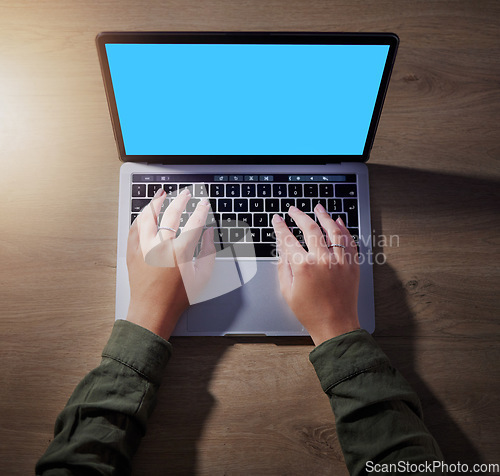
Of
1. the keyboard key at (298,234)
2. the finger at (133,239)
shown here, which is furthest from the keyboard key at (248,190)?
the finger at (133,239)

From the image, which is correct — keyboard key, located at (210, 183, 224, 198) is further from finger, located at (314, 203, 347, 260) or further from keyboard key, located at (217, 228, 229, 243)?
finger, located at (314, 203, 347, 260)

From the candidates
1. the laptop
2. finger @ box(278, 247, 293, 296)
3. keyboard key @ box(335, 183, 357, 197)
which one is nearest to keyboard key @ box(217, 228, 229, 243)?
the laptop

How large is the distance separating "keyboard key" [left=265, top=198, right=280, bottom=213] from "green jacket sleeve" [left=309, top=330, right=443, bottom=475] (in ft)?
0.83

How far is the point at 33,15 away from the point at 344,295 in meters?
0.82

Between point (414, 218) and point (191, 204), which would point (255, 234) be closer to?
point (191, 204)

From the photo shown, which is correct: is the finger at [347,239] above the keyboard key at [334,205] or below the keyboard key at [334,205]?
below

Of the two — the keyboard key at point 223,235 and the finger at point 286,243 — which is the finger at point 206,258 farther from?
the finger at point 286,243

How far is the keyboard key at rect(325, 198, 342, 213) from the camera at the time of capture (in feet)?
2.62

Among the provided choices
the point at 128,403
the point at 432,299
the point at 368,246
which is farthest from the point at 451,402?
the point at 128,403

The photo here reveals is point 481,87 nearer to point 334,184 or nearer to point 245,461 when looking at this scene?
point 334,184

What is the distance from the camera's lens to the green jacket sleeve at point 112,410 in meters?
0.62

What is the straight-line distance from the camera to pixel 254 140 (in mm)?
775

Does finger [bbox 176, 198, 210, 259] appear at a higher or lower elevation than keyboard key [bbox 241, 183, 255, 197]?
lower

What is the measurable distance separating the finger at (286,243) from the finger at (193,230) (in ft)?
0.42
